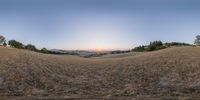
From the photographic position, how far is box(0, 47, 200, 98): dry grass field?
2720 centimetres

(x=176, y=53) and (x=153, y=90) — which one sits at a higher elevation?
(x=176, y=53)

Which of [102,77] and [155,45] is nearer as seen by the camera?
[102,77]

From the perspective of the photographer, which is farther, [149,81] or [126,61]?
[126,61]

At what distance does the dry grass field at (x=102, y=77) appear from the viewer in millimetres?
27203

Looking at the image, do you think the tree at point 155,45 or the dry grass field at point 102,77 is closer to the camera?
the dry grass field at point 102,77

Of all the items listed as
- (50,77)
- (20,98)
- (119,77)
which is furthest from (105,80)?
(20,98)

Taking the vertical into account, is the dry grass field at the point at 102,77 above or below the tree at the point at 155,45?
below

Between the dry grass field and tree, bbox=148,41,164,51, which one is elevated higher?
tree, bbox=148,41,164,51

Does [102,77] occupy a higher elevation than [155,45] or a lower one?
lower

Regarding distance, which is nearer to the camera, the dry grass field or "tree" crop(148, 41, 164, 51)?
the dry grass field

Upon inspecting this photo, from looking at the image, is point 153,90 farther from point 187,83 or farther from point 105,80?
point 105,80

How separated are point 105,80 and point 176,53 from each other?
11.4 m

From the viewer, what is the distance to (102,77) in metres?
34.2

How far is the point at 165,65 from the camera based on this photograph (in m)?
36.8
